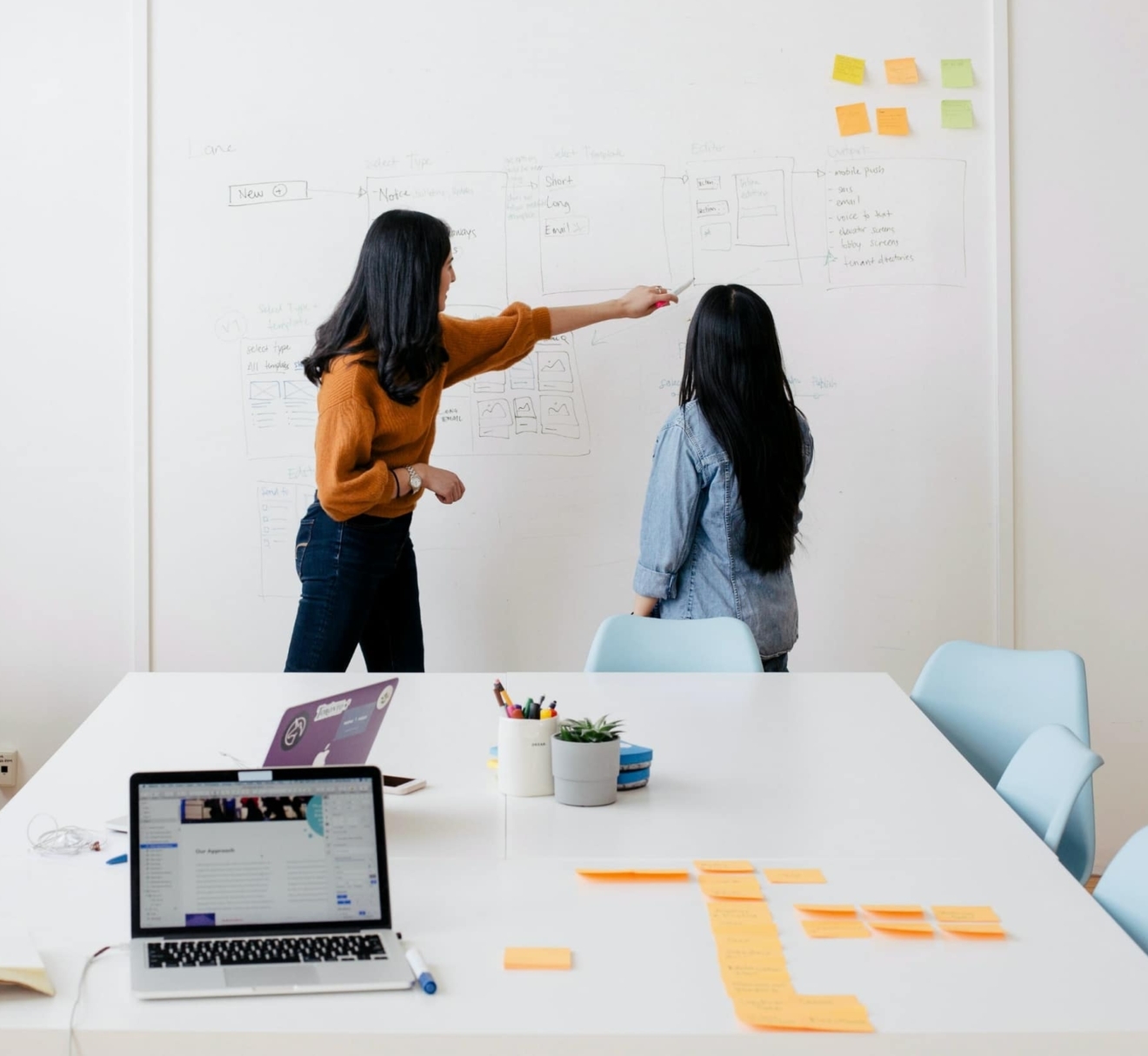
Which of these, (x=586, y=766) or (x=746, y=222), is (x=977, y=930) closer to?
(x=586, y=766)

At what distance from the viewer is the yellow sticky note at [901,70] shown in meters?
3.40

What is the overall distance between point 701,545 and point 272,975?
1795 mm

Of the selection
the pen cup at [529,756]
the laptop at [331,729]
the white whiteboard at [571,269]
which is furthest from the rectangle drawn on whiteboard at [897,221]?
the laptop at [331,729]

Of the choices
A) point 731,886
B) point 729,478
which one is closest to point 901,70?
point 729,478

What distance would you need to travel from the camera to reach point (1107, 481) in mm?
3434

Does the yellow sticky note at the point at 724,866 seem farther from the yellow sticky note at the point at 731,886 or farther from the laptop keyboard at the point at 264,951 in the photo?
the laptop keyboard at the point at 264,951

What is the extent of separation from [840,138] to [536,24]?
91cm

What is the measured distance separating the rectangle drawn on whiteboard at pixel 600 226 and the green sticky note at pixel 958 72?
0.83m

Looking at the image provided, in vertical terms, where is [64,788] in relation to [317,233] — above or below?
below

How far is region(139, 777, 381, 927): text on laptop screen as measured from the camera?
1.26 metres

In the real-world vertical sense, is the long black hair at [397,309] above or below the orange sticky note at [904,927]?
above

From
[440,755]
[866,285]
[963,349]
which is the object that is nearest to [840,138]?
[866,285]

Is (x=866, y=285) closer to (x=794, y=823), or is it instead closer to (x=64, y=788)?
(x=794, y=823)

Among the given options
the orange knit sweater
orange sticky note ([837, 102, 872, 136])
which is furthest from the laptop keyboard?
orange sticky note ([837, 102, 872, 136])
